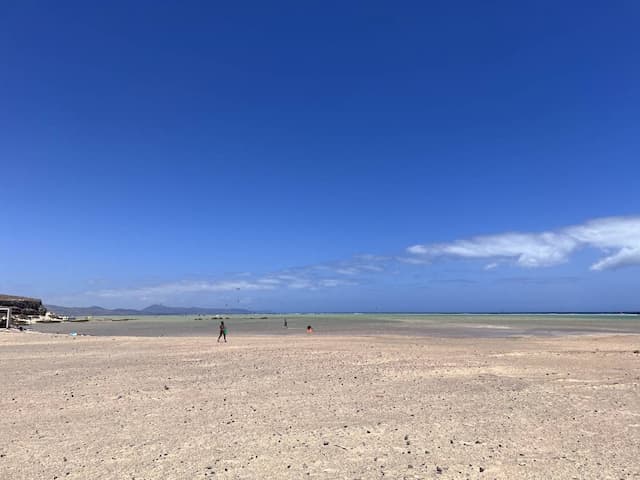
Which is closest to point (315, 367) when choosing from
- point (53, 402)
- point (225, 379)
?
point (225, 379)

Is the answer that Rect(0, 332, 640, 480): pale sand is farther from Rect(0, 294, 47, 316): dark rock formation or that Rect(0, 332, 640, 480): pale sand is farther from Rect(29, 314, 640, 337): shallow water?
Rect(0, 294, 47, 316): dark rock formation

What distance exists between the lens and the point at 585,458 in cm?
785

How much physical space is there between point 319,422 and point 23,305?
112 meters

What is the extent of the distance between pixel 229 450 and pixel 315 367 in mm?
10881

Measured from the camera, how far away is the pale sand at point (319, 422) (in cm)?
746

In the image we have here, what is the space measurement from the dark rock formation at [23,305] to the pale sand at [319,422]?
9068cm

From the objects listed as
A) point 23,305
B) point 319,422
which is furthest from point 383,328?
point 23,305

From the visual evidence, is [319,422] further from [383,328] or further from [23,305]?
[23,305]

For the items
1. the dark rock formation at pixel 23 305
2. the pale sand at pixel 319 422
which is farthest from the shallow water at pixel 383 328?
the pale sand at pixel 319 422

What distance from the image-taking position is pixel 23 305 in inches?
3996

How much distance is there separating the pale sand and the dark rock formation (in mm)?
90682

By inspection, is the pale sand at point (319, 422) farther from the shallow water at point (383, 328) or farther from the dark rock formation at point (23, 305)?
the dark rock formation at point (23, 305)

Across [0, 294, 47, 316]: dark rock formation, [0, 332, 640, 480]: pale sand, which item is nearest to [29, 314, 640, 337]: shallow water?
[0, 294, 47, 316]: dark rock formation

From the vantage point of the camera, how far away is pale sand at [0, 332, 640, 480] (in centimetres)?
746
